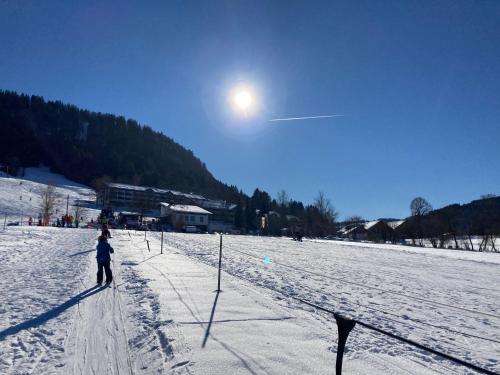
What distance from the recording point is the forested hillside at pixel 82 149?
160 meters

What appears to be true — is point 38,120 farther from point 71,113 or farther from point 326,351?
point 326,351

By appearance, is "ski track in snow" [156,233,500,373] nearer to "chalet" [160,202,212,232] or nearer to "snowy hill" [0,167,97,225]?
"snowy hill" [0,167,97,225]

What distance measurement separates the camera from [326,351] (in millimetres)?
5238

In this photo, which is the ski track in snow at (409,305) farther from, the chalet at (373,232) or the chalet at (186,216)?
the chalet at (373,232)

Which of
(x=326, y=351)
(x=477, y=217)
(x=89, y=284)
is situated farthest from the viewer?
(x=477, y=217)

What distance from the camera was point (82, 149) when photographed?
577 feet

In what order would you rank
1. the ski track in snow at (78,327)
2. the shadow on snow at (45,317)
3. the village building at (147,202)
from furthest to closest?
the village building at (147,202), the shadow on snow at (45,317), the ski track in snow at (78,327)

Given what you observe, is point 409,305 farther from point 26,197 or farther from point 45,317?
point 26,197

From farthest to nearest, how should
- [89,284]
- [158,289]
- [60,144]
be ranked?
[60,144], [89,284], [158,289]

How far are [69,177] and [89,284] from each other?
168m

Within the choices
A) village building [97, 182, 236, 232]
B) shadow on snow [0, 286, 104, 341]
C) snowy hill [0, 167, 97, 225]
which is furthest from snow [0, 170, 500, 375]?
village building [97, 182, 236, 232]

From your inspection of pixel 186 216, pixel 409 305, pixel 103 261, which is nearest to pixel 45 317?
pixel 103 261

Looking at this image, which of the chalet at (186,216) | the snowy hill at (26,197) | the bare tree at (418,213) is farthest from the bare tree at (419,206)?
the snowy hill at (26,197)

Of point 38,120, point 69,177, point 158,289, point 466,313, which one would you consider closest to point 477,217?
point 466,313
